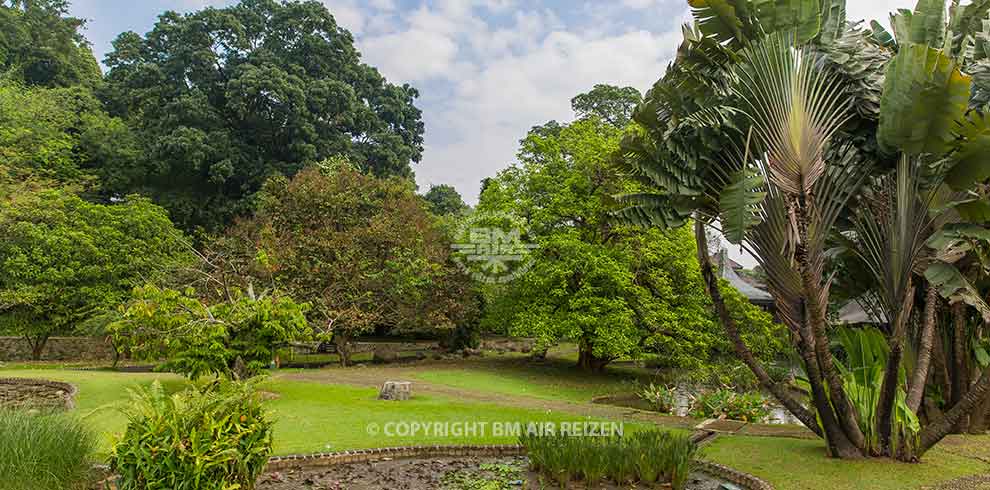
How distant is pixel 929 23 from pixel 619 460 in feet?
19.9

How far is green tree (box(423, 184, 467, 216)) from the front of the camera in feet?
115

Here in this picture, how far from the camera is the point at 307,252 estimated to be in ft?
59.7

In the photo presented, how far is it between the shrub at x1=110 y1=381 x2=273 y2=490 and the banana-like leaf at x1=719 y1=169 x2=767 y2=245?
15.6 ft

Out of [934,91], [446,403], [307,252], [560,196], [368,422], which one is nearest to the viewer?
[934,91]

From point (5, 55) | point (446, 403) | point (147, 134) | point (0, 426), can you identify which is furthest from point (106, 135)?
point (0, 426)

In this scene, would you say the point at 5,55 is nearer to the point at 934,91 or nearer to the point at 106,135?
the point at 106,135

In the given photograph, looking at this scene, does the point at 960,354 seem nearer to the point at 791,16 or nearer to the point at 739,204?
the point at 739,204

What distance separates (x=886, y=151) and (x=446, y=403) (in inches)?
310

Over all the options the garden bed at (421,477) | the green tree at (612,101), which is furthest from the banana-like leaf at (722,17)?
the green tree at (612,101)

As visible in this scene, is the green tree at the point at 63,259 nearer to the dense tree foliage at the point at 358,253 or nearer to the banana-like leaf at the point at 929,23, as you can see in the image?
the dense tree foliage at the point at 358,253

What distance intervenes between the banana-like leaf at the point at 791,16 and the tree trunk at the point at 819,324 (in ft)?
5.85

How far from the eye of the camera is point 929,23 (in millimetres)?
6801

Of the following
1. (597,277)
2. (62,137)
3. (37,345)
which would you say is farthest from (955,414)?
(62,137)

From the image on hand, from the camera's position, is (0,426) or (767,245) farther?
(767,245)
